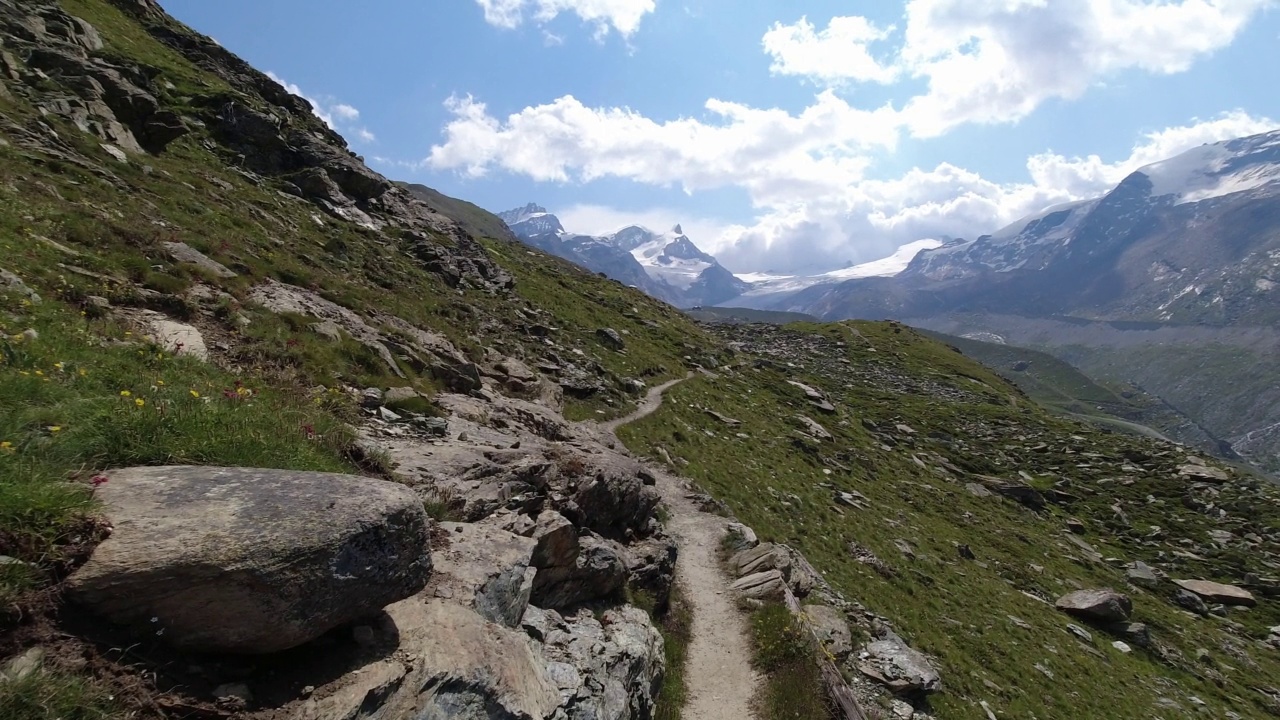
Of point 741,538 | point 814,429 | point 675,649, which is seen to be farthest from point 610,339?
point 675,649

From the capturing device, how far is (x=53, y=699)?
391 centimetres

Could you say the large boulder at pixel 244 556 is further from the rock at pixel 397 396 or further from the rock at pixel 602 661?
the rock at pixel 397 396

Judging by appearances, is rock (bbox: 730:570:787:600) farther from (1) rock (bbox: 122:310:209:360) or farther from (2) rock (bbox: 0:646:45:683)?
(2) rock (bbox: 0:646:45:683)

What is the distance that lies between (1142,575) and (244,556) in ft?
180

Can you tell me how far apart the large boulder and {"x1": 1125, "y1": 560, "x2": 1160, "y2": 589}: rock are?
52188mm

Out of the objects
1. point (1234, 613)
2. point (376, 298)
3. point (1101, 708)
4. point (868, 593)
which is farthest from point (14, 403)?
point (1234, 613)

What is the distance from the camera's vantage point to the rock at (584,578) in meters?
12.1

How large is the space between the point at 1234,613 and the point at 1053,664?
86.0 ft

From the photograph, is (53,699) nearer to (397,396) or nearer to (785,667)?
(397,396)

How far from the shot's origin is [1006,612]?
27.7 m

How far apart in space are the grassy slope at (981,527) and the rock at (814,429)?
1.78 meters

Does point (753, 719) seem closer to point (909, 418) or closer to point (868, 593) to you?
point (868, 593)

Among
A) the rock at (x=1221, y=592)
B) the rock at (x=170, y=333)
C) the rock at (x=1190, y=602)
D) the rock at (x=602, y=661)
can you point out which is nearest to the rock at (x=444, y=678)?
the rock at (x=602, y=661)

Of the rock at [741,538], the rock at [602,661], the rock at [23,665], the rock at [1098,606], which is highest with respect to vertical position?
the rock at [23,665]
